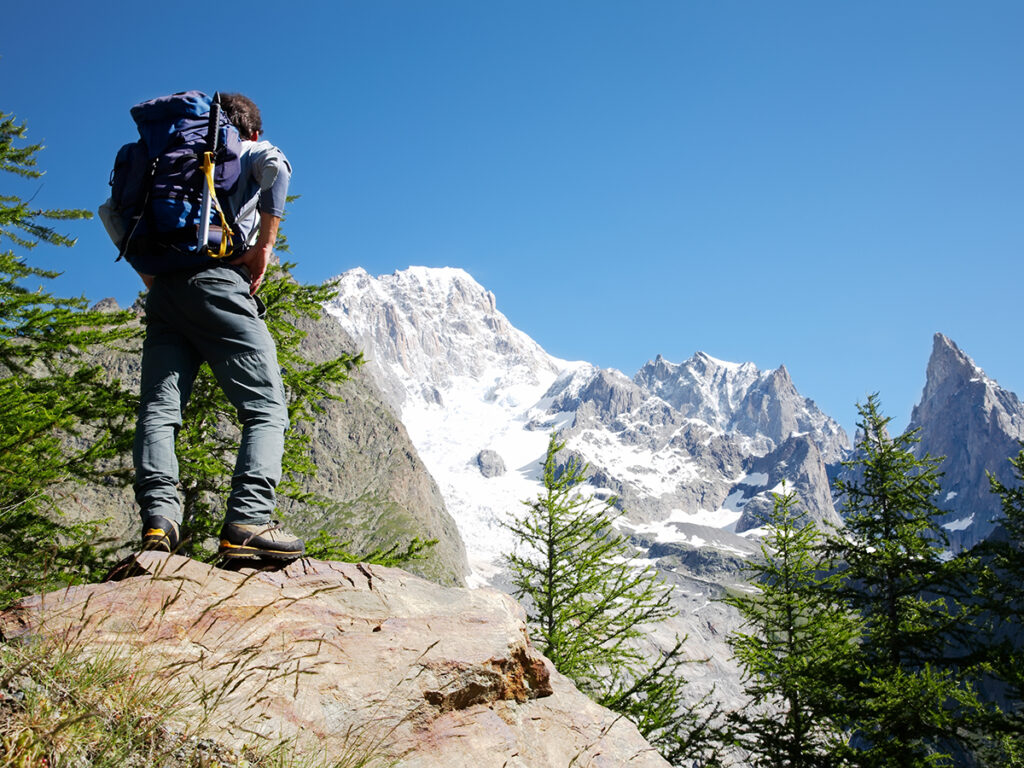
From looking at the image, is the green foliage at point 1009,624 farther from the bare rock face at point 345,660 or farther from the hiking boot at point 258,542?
the hiking boot at point 258,542

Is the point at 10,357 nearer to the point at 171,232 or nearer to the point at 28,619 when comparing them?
the point at 171,232

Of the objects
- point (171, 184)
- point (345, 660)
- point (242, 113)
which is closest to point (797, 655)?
point (345, 660)

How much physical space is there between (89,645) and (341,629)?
1345 mm

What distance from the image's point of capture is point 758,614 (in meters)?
13.7

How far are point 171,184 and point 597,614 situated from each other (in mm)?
10337

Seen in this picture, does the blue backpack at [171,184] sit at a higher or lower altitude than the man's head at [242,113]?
lower

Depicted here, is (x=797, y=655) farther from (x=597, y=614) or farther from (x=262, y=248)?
(x=262, y=248)

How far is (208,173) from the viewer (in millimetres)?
3955

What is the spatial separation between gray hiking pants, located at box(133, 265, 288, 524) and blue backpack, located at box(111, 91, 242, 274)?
165 mm

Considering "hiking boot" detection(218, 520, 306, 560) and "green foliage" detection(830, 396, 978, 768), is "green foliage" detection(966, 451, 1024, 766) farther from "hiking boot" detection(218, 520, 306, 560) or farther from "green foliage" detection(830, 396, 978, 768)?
"hiking boot" detection(218, 520, 306, 560)

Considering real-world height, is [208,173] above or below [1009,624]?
above

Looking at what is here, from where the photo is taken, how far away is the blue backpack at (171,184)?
12.9ft

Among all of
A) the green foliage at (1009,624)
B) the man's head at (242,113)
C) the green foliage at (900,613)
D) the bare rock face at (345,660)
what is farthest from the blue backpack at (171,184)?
the green foliage at (1009,624)

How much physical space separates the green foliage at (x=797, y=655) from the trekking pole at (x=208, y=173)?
12236mm
